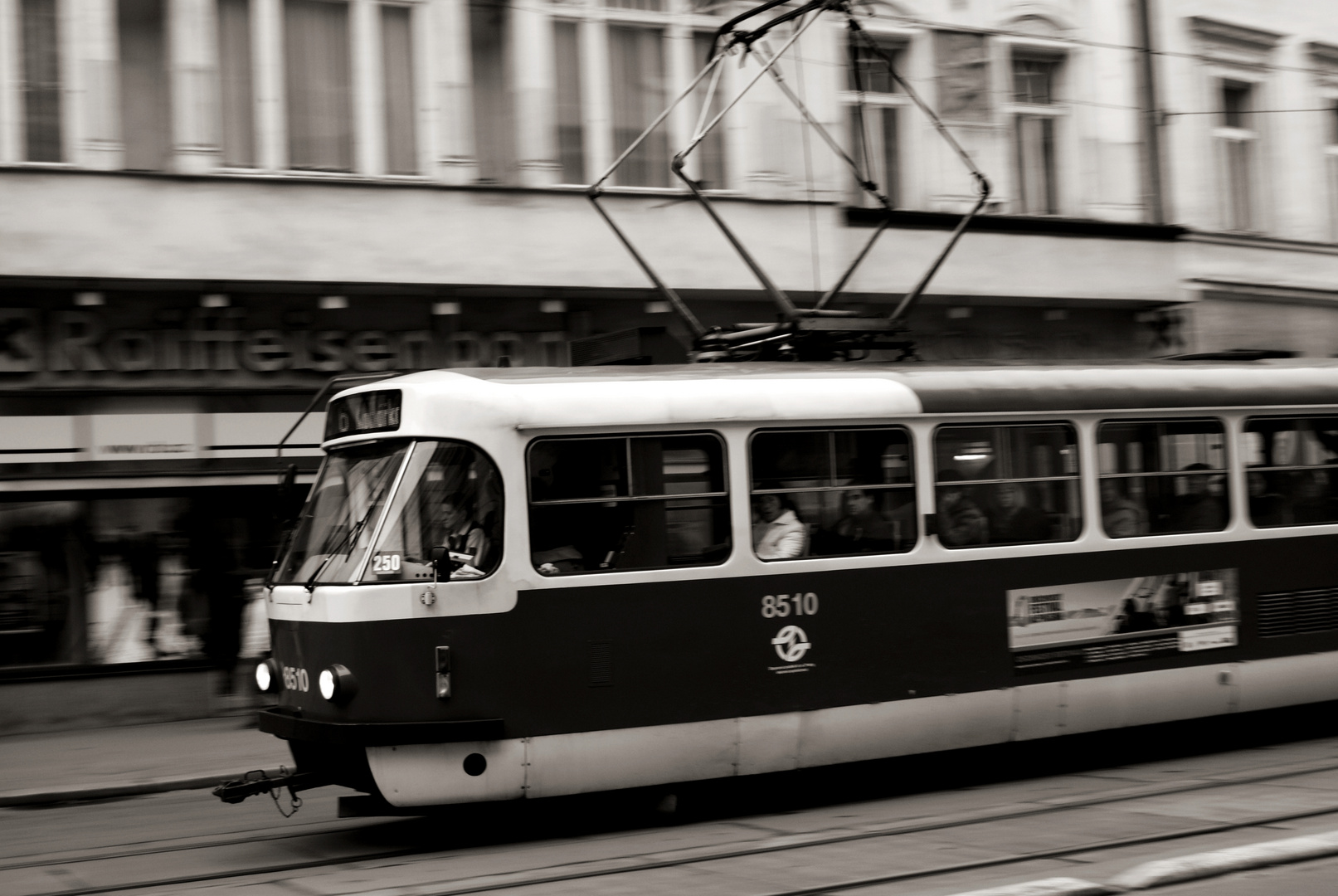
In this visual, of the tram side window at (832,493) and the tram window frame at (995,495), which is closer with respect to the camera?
the tram side window at (832,493)

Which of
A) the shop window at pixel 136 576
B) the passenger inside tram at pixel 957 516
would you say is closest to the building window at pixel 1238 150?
the shop window at pixel 136 576

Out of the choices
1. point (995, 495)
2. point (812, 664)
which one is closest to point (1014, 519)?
point (995, 495)

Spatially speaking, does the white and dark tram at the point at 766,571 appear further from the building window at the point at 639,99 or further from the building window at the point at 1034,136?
the building window at the point at 1034,136

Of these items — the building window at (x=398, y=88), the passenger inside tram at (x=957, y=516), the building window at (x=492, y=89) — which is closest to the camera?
the passenger inside tram at (x=957, y=516)

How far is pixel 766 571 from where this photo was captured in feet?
28.9

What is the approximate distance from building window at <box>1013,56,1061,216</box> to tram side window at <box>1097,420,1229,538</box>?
9.96 m

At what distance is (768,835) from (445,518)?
90.5 inches

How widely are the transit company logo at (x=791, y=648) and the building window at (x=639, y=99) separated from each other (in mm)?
9122

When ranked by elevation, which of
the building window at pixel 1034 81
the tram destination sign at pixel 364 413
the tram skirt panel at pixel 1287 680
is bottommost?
the tram skirt panel at pixel 1287 680

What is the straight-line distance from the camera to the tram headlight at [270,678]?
8711 mm

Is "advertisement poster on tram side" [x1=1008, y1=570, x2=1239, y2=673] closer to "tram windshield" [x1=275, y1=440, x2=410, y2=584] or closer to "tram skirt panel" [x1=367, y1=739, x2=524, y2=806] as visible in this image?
"tram skirt panel" [x1=367, y1=739, x2=524, y2=806]

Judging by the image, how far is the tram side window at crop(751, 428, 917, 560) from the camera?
8.88m

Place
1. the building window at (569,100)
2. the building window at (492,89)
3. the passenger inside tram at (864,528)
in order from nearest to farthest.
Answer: the passenger inside tram at (864,528)
the building window at (492,89)
the building window at (569,100)

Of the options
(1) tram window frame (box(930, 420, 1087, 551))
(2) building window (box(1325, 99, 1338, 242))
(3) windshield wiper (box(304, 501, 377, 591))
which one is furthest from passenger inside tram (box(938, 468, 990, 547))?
(2) building window (box(1325, 99, 1338, 242))
